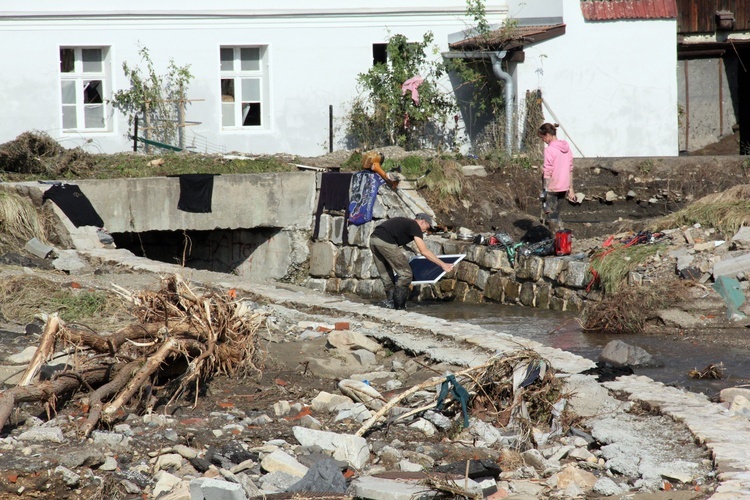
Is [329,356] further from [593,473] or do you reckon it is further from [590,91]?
[590,91]

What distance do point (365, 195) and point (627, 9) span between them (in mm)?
6951

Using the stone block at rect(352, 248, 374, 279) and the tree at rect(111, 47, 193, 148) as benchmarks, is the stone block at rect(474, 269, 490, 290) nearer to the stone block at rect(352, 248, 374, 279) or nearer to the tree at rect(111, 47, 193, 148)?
the stone block at rect(352, 248, 374, 279)

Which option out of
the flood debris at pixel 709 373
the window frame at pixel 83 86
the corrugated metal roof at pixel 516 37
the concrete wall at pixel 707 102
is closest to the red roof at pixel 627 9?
the corrugated metal roof at pixel 516 37

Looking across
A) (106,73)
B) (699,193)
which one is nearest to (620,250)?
(699,193)

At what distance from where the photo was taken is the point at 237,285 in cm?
1135

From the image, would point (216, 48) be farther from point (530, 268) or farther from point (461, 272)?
point (530, 268)

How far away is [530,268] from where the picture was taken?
13.5 m

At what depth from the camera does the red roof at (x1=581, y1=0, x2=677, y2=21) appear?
62.2 ft

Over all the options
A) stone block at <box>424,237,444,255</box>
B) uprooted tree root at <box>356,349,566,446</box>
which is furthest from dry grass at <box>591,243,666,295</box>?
uprooted tree root at <box>356,349,566,446</box>

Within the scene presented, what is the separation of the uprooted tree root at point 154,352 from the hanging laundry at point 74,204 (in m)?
6.97

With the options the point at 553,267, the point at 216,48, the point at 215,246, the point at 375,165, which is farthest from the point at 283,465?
the point at 216,48

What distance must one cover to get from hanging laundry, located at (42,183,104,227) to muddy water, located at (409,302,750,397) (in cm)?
474

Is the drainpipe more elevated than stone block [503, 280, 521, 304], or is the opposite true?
the drainpipe

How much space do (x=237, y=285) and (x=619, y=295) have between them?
4313 millimetres
